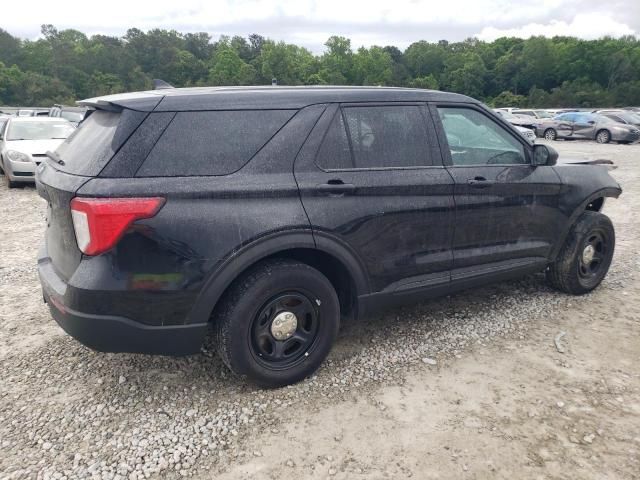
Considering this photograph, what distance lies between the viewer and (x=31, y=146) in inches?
396

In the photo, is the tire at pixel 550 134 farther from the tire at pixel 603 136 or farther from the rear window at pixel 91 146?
the rear window at pixel 91 146

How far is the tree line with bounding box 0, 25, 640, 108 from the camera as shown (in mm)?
68375

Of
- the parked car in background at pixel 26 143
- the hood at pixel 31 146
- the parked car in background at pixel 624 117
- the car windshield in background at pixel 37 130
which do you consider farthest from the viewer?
the parked car in background at pixel 624 117

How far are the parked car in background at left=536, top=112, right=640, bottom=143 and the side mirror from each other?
20.4 metres

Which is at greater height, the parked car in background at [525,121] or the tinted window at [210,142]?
the tinted window at [210,142]

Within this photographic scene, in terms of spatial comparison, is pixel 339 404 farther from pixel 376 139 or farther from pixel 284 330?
pixel 376 139

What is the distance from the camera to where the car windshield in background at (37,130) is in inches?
422

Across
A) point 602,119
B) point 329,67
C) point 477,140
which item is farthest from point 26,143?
point 329,67

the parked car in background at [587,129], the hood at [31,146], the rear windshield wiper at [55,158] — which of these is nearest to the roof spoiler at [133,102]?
the rear windshield wiper at [55,158]

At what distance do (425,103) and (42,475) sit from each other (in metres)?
3.15

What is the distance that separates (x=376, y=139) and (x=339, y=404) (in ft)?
5.54

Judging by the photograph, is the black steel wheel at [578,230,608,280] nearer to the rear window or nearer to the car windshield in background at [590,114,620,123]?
the rear window

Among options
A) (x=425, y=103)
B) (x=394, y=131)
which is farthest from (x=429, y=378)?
(x=425, y=103)

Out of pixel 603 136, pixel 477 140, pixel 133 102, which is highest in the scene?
pixel 133 102
